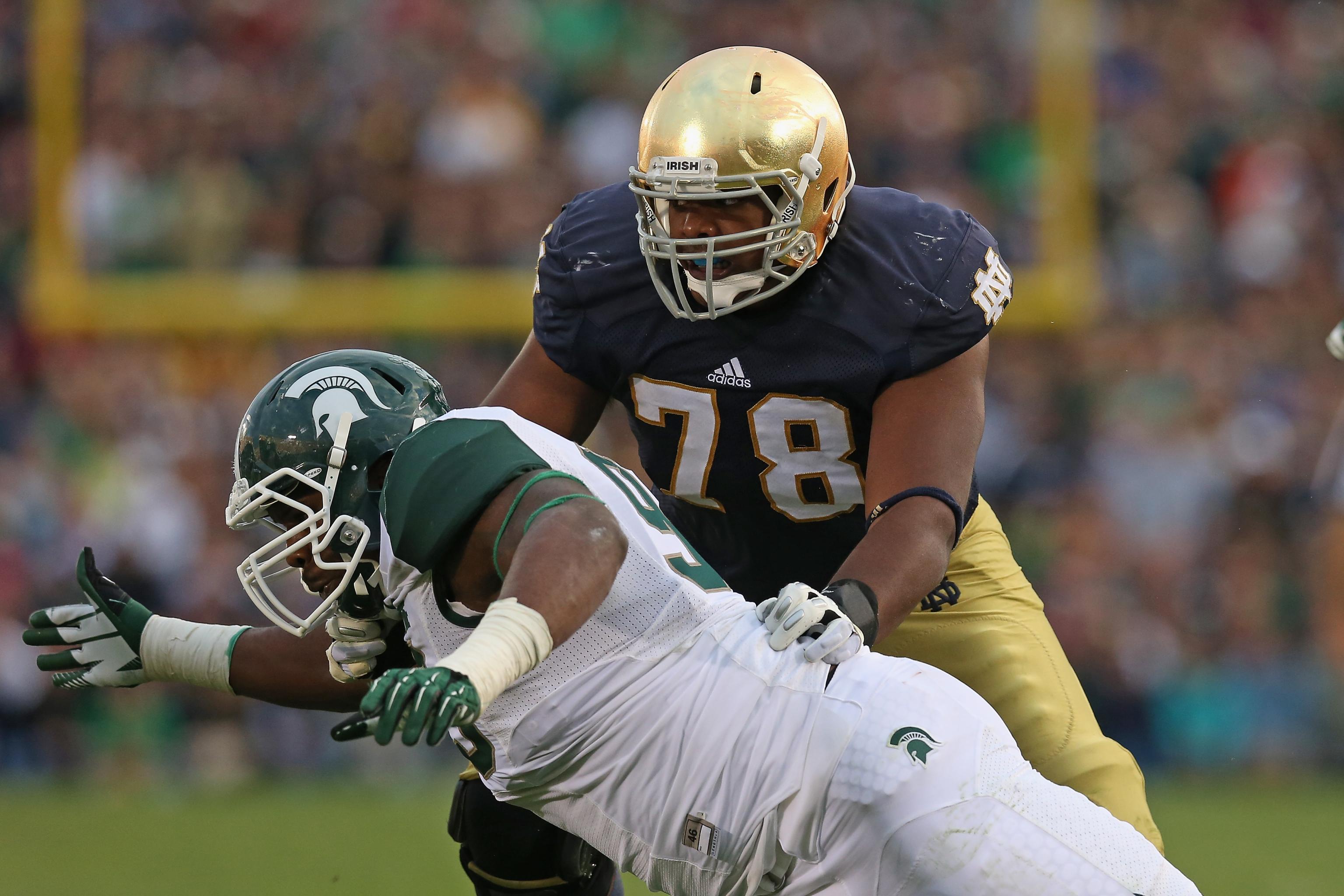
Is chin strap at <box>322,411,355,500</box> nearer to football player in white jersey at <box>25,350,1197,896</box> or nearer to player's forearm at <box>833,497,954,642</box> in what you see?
football player in white jersey at <box>25,350,1197,896</box>

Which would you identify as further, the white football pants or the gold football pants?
the gold football pants

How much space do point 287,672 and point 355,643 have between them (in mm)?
379

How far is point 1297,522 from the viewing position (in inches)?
347

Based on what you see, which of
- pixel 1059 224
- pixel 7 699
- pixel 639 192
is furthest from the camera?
pixel 1059 224

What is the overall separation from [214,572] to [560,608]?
673 centimetres

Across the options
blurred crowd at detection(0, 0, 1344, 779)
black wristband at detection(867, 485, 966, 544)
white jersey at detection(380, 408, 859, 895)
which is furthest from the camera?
blurred crowd at detection(0, 0, 1344, 779)

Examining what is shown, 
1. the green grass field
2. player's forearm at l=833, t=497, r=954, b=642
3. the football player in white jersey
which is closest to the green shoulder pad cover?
the football player in white jersey

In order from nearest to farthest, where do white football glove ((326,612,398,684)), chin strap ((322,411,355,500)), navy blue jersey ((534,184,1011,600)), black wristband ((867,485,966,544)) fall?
chin strap ((322,411,355,500))
white football glove ((326,612,398,684))
black wristband ((867,485,966,544))
navy blue jersey ((534,184,1011,600))

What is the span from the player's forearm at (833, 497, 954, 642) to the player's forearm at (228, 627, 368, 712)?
0.97 m

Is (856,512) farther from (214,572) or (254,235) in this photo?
(254,235)

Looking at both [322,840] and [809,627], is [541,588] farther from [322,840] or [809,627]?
[322,840]

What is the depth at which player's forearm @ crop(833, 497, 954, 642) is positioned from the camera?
2918mm

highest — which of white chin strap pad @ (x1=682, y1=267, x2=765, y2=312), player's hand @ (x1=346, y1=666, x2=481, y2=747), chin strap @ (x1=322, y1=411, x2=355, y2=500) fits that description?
white chin strap pad @ (x1=682, y1=267, x2=765, y2=312)

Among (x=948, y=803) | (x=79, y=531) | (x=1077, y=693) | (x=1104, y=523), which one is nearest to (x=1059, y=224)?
(x=1104, y=523)
